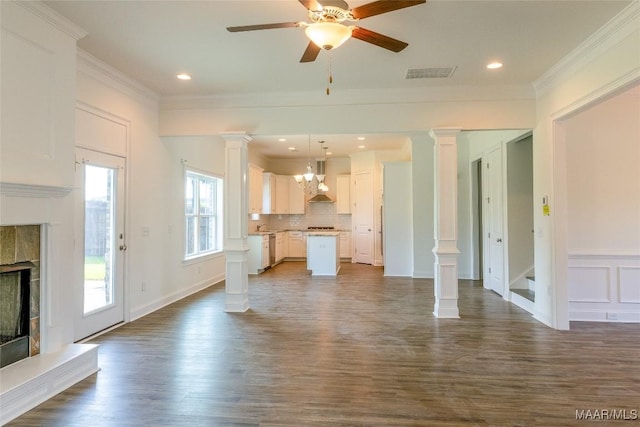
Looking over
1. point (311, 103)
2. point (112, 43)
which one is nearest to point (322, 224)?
point (311, 103)

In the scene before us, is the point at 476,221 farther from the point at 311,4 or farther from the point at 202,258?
the point at 311,4

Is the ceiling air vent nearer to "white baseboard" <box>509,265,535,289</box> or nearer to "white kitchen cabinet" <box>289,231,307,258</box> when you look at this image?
"white baseboard" <box>509,265,535,289</box>

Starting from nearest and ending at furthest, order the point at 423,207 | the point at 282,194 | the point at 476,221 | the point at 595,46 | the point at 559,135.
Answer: the point at 595,46 → the point at 559,135 → the point at 476,221 → the point at 423,207 → the point at 282,194

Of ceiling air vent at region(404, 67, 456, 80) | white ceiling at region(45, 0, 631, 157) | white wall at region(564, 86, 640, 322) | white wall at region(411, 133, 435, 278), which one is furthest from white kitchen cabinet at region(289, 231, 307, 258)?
white wall at region(564, 86, 640, 322)

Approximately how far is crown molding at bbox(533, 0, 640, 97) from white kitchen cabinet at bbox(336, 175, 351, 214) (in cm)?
599

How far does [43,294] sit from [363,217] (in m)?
7.35

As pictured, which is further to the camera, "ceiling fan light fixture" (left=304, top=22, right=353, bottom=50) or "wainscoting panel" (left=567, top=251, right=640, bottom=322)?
"wainscoting panel" (left=567, top=251, right=640, bottom=322)

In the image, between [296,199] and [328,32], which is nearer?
[328,32]

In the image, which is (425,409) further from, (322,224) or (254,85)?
(322,224)

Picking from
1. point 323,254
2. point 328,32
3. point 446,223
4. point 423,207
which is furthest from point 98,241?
point 423,207

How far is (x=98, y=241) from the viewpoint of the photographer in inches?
154

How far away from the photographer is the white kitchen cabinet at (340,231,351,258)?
973cm

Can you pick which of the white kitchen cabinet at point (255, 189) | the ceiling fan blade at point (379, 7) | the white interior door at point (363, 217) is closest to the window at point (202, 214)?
the white kitchen cabinet at point (255, 189)

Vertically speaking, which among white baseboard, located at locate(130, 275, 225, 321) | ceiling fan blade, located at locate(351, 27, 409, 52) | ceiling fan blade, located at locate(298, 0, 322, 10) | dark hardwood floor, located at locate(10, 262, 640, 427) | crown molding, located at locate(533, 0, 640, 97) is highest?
crown molding, located at locate(533, 0, 640, 97)
